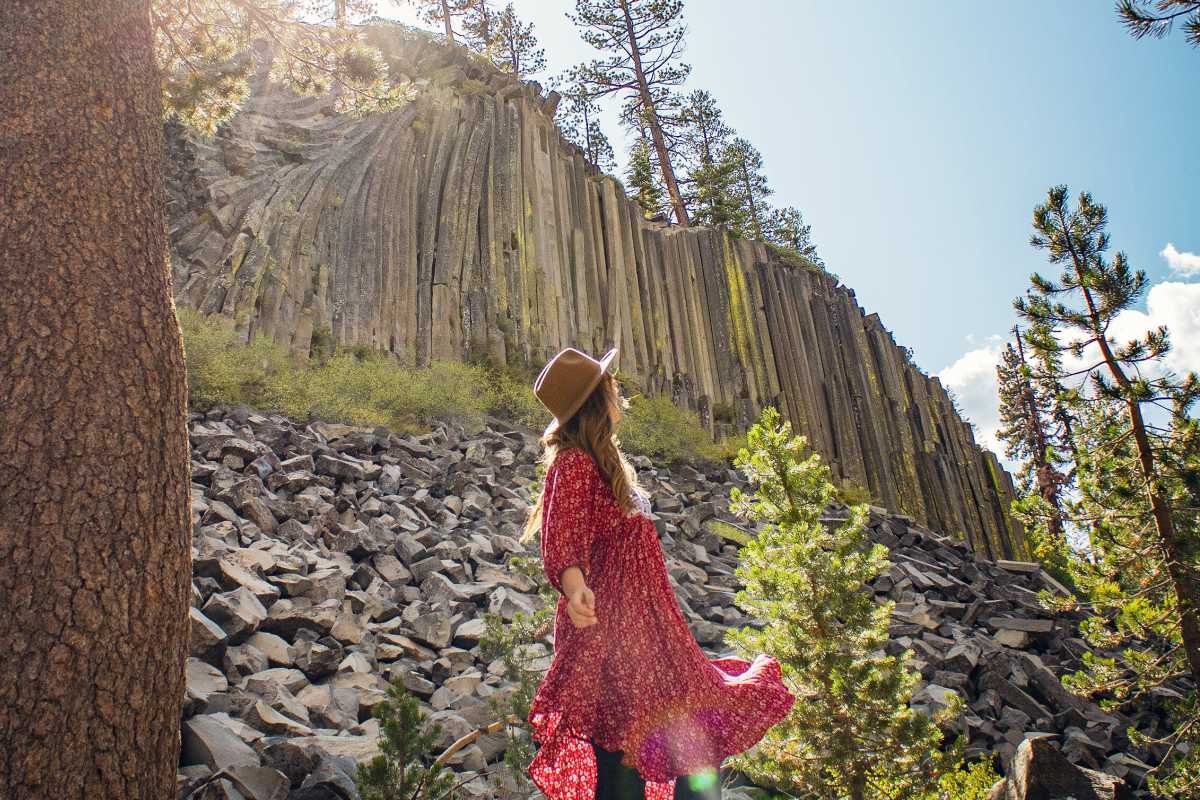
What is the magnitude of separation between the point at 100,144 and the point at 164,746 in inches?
74.0

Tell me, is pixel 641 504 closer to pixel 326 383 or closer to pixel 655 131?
pixel 326 383

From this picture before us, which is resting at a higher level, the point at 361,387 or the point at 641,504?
the point at 361,387

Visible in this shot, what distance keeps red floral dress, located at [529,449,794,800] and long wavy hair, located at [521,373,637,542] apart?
0.03 metres

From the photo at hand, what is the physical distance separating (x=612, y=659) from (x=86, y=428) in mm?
1603

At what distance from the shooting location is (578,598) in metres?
2.12

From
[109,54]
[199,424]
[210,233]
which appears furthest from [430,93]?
[109,54]

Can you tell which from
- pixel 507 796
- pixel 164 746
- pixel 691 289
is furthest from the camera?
pixel 691 289

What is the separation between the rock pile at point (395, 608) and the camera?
345cm

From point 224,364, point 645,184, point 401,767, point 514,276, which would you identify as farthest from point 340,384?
point 645,184

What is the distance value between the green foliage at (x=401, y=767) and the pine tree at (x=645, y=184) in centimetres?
2137

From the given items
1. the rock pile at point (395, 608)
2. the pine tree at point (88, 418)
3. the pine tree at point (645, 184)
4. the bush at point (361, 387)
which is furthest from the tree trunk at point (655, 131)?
the pine tree at point (88, 418)

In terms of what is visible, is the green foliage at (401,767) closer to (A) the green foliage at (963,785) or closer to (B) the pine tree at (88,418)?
(B) the pine tree at (88,418)

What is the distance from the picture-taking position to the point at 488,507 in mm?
8336

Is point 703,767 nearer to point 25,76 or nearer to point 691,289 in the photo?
point 25,76
